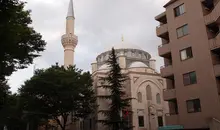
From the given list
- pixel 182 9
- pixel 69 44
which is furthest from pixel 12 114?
pixel 182 9

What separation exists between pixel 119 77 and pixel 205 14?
926cm

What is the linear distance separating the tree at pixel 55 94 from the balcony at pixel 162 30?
12502mm

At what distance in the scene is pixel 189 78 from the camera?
21.7 metres

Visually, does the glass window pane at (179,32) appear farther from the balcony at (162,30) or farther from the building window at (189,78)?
the building window at (189,78)

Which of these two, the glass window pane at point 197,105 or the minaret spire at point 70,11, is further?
the minaret spire at point 70,11

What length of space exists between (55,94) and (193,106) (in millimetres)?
16978

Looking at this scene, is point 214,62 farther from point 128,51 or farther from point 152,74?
point 128,51

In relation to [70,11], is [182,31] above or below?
below

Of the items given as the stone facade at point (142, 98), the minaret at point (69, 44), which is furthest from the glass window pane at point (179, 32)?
the minaret at point (69, 44)

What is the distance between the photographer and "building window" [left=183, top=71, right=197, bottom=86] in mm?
21302

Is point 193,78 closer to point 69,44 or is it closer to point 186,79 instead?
point 186,79

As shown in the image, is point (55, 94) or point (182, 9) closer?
point (182, 9)

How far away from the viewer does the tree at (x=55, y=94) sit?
3206 centimetres

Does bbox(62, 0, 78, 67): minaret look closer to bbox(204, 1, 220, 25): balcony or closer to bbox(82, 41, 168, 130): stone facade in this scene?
bbox(82, 41, 168, 130): stone facade
